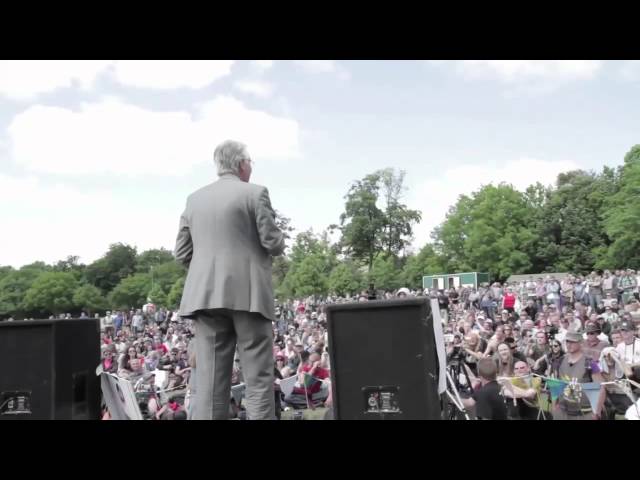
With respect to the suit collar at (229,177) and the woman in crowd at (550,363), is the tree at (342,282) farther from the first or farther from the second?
the suit collar at (229,177)

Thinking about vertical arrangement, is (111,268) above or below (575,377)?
above

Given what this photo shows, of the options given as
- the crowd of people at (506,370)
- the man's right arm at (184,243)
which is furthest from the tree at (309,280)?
the man's right arm at (184,243)

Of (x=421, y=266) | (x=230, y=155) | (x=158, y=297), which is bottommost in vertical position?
(x=230, y=155)

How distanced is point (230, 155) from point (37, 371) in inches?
53.9

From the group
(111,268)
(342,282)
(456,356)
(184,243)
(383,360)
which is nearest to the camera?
(383,360)

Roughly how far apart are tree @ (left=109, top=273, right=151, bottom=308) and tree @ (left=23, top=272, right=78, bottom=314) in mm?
5987

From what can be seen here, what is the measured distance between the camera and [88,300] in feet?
246

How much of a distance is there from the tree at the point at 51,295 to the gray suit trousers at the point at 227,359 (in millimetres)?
77311

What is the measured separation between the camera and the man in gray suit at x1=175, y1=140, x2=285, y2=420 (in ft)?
8.77

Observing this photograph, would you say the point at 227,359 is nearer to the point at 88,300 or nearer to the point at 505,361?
the point at 505,361

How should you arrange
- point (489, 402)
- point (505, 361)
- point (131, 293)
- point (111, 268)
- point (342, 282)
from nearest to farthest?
point (489, 402) → point (505, 361) → point (342, 282) → point (131, 293) → point (111, 268)

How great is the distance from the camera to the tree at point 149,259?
93.1 m

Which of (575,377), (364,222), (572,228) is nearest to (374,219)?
(364,222)

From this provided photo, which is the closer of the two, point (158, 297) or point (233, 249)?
point (233, 249)
